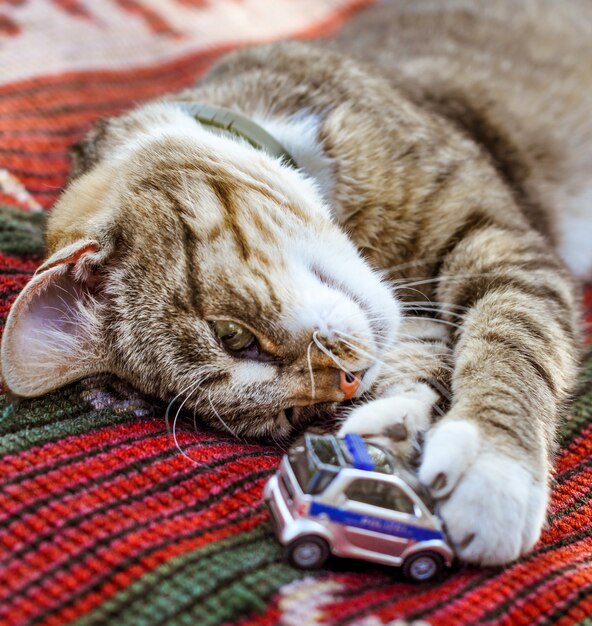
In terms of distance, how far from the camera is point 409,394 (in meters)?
1.39

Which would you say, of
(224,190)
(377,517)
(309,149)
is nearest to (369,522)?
(377,517)

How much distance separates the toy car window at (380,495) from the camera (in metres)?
1.01

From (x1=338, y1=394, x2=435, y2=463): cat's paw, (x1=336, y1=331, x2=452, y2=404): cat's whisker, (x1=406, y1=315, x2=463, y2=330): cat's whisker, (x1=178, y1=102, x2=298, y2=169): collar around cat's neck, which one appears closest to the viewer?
(x1=338, y1=394, x2=435, y2=463): cat's paw

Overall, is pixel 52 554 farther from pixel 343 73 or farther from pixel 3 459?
pixel 343 73

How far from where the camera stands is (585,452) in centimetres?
148

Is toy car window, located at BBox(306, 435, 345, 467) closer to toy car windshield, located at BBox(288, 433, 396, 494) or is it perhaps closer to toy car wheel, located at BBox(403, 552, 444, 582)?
toy car windshield, located at BBox(288, 433, 396, 494)

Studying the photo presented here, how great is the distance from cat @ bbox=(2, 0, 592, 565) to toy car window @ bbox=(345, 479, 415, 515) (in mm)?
88

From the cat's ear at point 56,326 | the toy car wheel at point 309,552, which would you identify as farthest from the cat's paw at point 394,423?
the cat's ear at point 56,326

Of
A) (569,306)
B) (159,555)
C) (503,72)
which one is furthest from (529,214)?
(159,555)

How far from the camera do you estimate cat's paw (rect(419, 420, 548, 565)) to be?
1.06 meters

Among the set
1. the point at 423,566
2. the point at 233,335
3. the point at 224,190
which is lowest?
the point at 423,566

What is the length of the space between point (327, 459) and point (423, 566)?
0.70ft

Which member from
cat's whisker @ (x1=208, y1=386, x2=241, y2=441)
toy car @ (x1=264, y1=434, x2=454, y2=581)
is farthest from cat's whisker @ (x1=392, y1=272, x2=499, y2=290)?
toy car @ (x1=264, y1=434, x2=454, y2=581)

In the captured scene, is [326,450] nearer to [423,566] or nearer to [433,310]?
[423,566]
